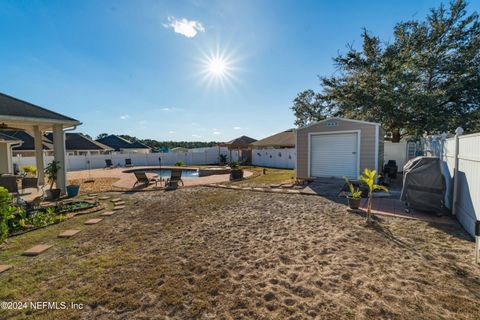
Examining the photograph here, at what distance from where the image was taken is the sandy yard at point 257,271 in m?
2.20

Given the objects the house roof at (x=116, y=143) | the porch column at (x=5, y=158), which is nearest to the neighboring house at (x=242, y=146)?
the porch column at (x=5, y=158)

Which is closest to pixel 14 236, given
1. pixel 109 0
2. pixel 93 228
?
pixel 93 228

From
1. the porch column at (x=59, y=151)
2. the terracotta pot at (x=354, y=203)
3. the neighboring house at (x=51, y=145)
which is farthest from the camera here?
the neighboring house at (x=51, y=145)

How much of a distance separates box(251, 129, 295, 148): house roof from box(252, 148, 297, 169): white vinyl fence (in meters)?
0.72

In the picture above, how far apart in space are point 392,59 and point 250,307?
15.8 m

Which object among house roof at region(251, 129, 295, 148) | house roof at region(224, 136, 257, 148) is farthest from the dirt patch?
house roof at region(251, 129, 295, 148)

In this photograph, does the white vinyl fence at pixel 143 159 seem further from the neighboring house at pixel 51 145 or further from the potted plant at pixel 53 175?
the potted plant at pixel 53 175

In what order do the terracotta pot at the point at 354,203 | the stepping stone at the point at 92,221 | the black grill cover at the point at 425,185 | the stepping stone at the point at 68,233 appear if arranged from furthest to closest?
the terracotta pot at the point at 354,203 < the stepping stone at the point at 92,221 < the black grill cover at the point at 425,185 < the stepping stone at the point at 68,233

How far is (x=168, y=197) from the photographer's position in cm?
795

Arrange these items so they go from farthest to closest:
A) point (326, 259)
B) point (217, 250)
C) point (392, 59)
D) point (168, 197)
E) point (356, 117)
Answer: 1. point (356, 117)
2. point (392, 59)
3. point (168, 197)
4. point (217, 250)
5. point (326, 259)

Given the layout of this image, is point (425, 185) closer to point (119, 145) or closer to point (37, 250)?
point (37, 250)

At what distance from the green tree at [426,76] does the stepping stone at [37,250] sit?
15.0m

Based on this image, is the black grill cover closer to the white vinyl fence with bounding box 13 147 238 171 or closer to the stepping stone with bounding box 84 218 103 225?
the stepping stone with bounding box 84 218 103 225

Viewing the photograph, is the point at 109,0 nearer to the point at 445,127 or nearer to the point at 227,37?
the point at 227,37
